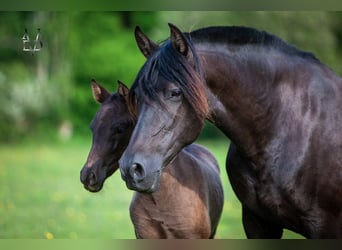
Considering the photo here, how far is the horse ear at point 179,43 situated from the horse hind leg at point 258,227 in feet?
3.25

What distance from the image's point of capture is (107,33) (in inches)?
325

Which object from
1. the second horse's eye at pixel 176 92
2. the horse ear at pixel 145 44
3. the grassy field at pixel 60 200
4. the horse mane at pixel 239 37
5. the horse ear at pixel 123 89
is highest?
the horse mane at pixel 239 37

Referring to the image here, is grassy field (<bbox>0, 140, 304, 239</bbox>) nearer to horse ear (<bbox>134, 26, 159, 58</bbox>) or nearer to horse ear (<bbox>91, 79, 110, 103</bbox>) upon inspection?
horse ear (<bbox>91, 79, 110, 103</bbox>)

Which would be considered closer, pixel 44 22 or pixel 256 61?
pixel 256 61

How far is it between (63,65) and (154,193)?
4846 mm

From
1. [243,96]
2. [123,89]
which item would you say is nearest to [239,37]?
[243,96]

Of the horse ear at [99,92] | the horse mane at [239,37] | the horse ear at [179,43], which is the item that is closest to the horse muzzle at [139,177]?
the horse ear at [179,43]

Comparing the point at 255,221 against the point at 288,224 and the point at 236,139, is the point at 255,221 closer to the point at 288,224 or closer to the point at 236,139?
the point at 288,224

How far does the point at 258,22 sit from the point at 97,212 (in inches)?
115

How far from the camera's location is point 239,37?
3.34 m

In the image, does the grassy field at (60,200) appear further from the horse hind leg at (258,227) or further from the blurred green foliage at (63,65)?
the horse hind leg at (258,227)

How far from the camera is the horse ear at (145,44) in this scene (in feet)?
11.0

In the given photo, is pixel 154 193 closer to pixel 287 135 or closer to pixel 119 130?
pixel 119 130

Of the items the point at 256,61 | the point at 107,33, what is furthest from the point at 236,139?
the point at 107,33
